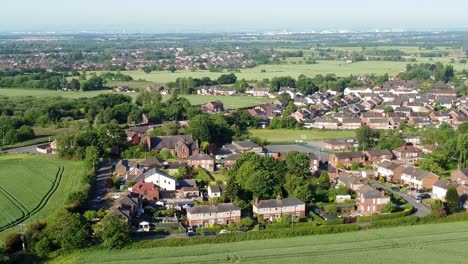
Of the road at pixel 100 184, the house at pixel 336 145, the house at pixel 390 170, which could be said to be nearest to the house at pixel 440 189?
the house at pixel 390 170

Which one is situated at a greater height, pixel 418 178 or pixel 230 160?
pixel 418 178

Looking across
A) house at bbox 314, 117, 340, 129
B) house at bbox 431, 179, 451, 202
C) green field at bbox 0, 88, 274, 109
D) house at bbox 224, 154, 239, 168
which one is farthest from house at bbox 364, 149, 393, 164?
green field at bbox 0, 88, 274, 109

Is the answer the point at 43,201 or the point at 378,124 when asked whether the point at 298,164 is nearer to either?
the point at 43,201

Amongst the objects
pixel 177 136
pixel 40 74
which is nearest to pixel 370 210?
pixel 177 136

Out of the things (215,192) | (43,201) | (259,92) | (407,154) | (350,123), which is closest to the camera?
(43,201)

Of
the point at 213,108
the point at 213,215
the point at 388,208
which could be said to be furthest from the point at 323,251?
the point at 213,108

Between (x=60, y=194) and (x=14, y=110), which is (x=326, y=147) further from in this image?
(x=14, y=110)
